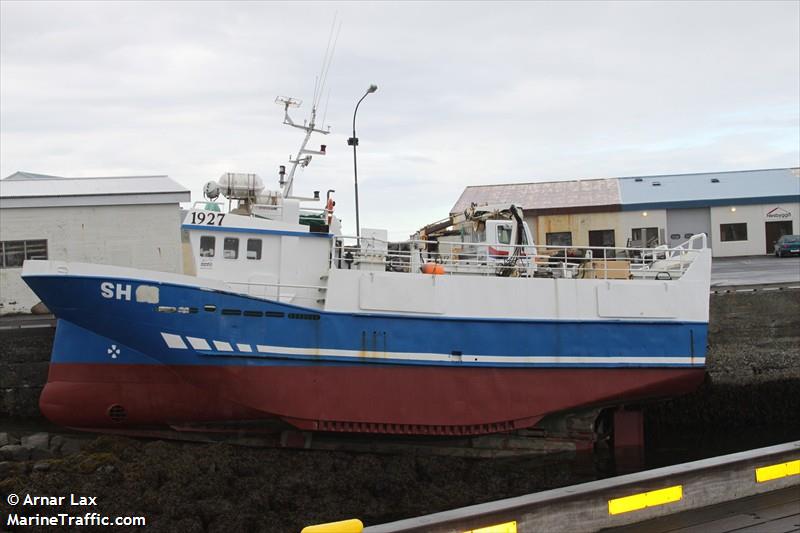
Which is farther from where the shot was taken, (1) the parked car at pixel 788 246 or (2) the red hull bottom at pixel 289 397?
(1) the parked car at pixel 788 246

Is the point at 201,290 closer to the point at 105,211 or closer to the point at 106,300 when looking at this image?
the point at 106,300

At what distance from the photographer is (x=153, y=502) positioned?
8.89 metres

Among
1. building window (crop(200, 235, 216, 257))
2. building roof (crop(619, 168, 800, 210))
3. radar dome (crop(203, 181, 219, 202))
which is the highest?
building roof (crop(619, 168, 800, 210))

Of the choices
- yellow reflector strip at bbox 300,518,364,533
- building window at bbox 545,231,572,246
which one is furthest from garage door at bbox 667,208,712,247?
yellow reflector strip at bbox 300,518,364,533

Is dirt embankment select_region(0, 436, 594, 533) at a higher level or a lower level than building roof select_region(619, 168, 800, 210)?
lower

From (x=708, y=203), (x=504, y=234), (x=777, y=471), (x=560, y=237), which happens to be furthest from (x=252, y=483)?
(x=708, y=203)

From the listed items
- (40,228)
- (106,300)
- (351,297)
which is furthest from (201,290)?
(40,228)

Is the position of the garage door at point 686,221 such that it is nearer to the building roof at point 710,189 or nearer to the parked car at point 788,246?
the building roof at point 710,189

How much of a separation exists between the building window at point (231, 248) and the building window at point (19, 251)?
36.3ft

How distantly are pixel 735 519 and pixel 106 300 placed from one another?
9.00m

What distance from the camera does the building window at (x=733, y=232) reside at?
105 feet

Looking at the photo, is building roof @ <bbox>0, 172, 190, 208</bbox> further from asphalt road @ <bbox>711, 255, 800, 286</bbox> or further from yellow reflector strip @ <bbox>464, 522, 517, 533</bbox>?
yellow reflector strip @ <bbox>464, 522, 517, 533</bbox>

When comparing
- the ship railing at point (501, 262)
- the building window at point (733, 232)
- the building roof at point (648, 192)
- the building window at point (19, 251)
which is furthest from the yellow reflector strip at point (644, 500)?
the building window at point (733, 232)

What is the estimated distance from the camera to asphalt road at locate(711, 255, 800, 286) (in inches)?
829
